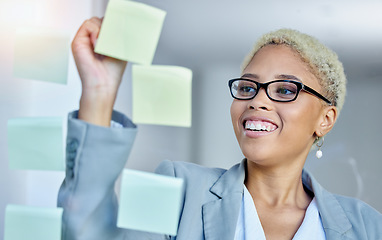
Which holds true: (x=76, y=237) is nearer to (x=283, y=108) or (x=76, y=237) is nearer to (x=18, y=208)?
(x=18, y=208)

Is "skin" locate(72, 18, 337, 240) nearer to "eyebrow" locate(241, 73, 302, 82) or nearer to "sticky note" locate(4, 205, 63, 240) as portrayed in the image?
"eyebrow" locate(241, 73, 302, 82)

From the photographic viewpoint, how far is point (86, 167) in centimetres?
74

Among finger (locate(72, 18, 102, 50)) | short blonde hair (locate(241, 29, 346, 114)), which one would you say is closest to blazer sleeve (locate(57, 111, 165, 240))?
finger (locate(72, 18, 102, 50))

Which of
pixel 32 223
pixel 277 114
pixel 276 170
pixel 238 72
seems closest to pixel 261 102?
pixel 277 114

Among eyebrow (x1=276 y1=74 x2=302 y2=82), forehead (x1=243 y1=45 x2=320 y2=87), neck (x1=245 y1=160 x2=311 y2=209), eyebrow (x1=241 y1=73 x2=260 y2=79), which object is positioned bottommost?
neck (x1=245 y1=160 x2=311 y2=209)

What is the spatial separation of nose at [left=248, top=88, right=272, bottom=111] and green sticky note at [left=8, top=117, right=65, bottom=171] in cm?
46

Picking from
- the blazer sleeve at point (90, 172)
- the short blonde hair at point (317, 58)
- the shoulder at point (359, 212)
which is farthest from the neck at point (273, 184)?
the blazer sleeve at point (90, 172)

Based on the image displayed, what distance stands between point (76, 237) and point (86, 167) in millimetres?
114

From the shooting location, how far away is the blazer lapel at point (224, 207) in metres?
1.03

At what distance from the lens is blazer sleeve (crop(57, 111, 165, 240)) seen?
2.39 ft

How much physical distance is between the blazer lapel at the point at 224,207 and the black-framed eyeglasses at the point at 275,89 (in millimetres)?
187

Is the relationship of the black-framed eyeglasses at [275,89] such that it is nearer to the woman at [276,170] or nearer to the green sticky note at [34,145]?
the woman at [276,170]

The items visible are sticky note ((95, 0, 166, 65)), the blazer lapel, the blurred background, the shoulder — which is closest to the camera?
sticky note ((95, 0, 166, 65))

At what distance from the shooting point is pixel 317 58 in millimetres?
1177
